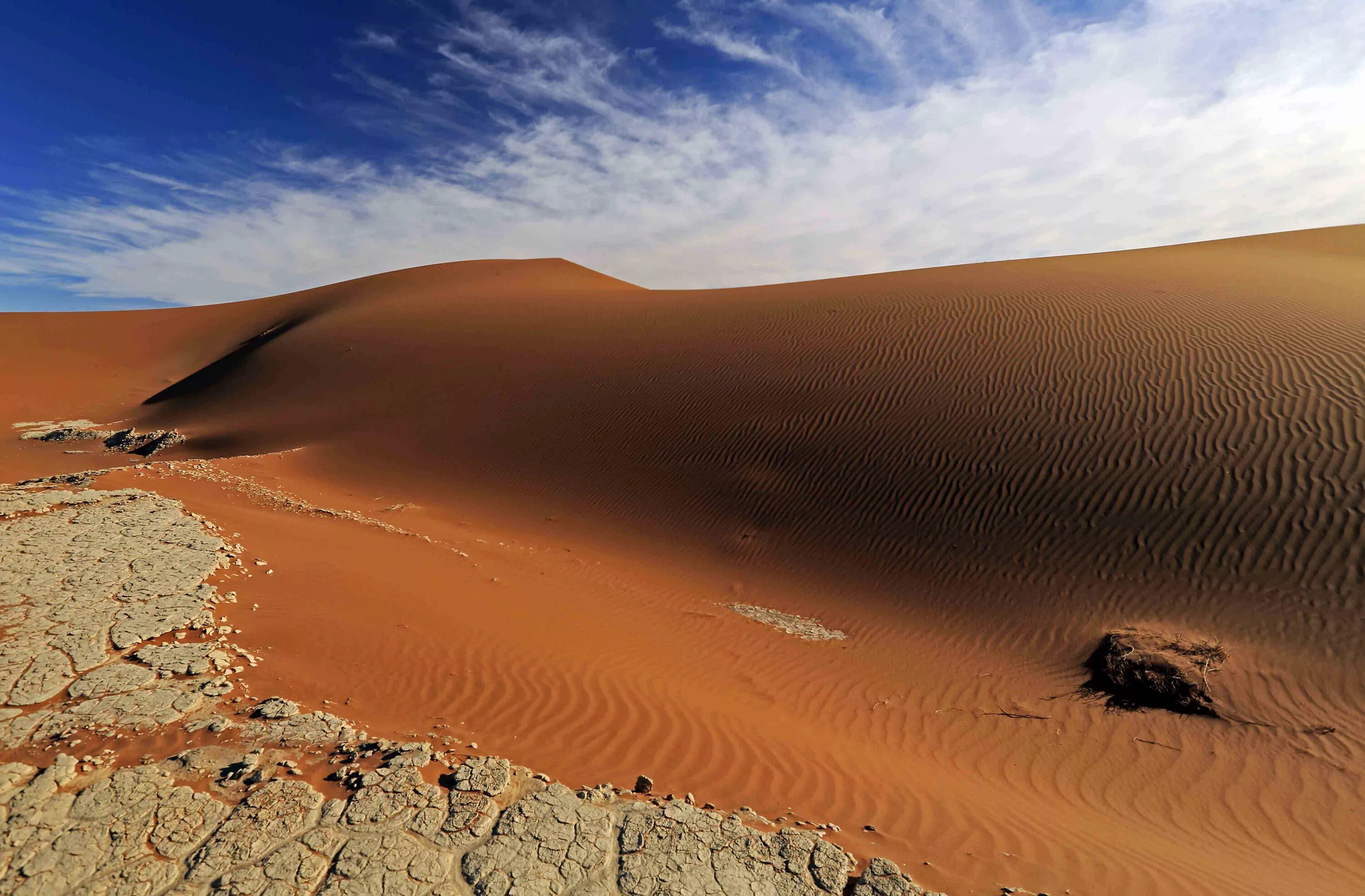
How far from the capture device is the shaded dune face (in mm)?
9320

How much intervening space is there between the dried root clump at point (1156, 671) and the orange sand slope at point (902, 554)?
9.2 inches

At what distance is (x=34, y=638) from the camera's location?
4.86 metres

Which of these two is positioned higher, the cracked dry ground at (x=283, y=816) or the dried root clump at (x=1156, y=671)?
the cracked dry ground at (x=283, y=816)

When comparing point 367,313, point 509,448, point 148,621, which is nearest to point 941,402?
point 509,448

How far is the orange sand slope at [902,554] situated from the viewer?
5066mm

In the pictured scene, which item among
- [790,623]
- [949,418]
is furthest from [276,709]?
[949,418]

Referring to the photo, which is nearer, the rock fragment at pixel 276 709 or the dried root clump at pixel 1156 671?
the rock fragment at pixel 276 709

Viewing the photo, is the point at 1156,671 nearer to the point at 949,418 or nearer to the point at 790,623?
the point at 790,623

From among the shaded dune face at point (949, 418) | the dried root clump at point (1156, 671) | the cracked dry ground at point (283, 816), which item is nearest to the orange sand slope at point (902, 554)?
the shaded dune face at point (949, 418)

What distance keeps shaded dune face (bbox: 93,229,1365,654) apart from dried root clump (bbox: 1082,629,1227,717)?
1.30 meters

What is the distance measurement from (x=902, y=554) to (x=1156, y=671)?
3.88 metres

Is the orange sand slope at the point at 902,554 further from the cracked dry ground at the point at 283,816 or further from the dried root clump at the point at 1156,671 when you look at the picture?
the cracked dry ground at the point at 283,816

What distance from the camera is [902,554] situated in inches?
414

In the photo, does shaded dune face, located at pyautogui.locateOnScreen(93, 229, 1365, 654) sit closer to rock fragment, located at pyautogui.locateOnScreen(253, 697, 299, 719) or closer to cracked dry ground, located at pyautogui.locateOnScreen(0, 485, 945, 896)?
cracked dry ground, located at pyautogui.locateOnScreen(0, 485, 945, 896)
